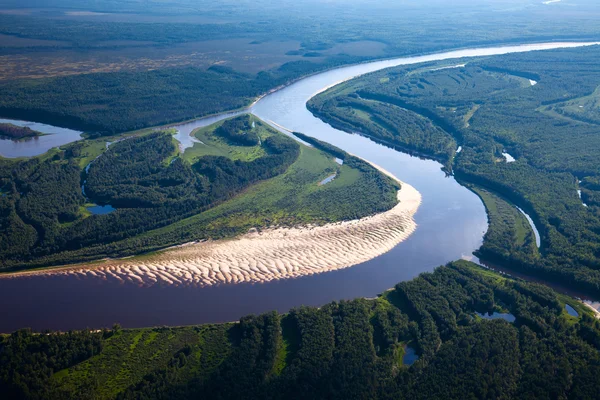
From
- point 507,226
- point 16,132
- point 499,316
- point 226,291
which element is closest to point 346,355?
point 226,291

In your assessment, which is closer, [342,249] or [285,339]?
[285,339]

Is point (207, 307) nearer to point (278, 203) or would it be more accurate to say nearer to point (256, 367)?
point (256, 367)

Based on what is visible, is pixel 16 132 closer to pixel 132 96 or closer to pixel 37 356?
pixel 132 96

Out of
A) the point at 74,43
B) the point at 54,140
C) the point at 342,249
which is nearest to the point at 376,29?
the point at 74,43

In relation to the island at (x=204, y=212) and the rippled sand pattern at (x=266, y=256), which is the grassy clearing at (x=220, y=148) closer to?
the island at (x=204, y=212)

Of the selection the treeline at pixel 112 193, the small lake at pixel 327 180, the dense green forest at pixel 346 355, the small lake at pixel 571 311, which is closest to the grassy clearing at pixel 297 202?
the small lake at pixel 327 180

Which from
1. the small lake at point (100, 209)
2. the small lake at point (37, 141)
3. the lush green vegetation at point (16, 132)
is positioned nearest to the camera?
the small lake at point (100, 209)

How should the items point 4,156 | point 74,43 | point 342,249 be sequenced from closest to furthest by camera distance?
1. point 342,249
2. point 4,156
3. point 74,43
